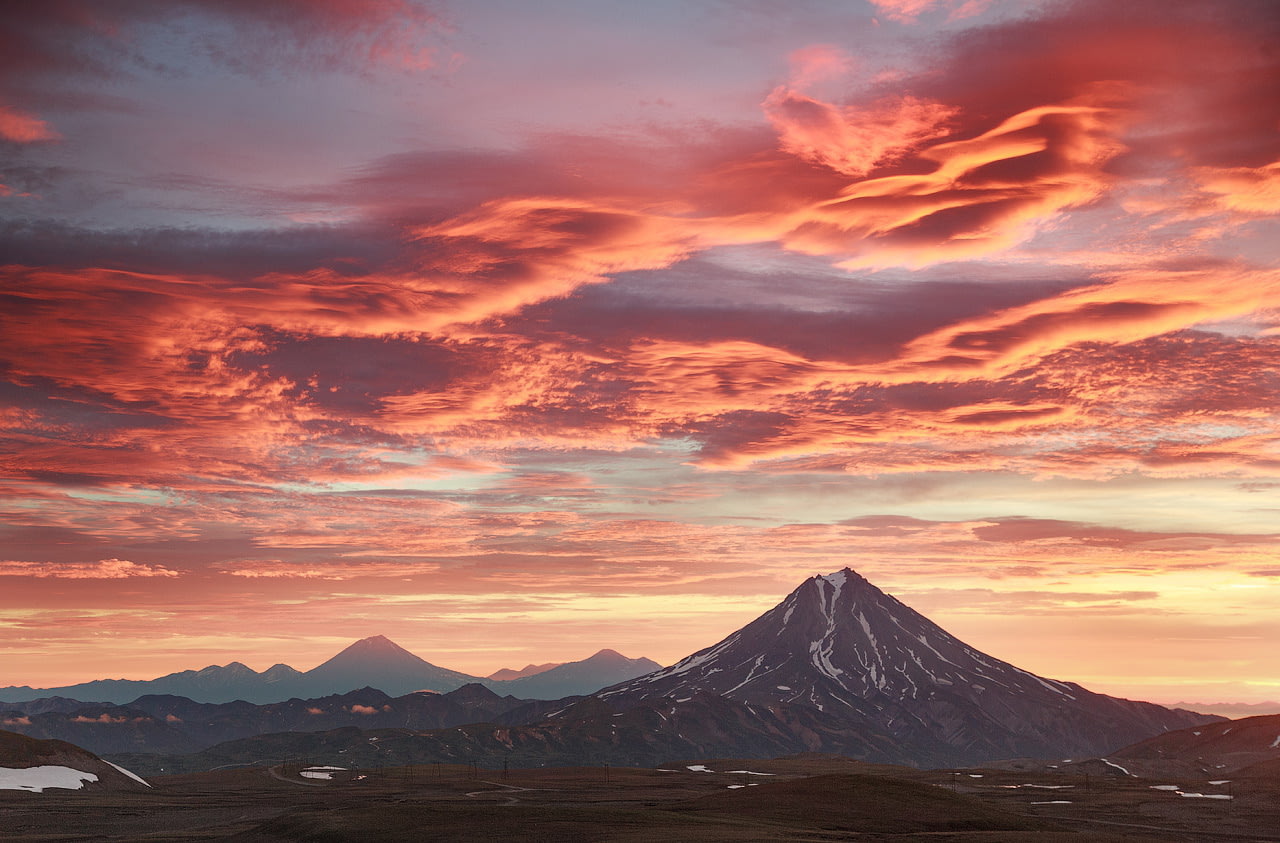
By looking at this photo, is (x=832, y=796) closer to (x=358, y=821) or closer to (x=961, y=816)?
(x=961, y=816)

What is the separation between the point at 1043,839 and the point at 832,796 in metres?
49.4

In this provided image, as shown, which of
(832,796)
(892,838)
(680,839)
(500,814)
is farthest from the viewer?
(832,796)

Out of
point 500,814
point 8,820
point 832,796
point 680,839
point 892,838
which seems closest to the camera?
point 680,839

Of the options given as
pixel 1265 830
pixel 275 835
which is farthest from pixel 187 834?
pixel 1265 830

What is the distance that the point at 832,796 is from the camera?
187000 millimetres

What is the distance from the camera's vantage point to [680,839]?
135 meters

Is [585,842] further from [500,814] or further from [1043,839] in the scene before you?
[1043,839]

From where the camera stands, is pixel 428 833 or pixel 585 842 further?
pixel 428 833

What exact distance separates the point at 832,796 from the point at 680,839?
198 ft

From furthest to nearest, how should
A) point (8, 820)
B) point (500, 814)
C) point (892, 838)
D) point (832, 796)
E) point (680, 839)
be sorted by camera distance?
point (8, 820) → point (832, 796) → point (500, 814) → point (892, 838) → point (680, 839)

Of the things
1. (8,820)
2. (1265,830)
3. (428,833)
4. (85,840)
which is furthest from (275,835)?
(1265,830)

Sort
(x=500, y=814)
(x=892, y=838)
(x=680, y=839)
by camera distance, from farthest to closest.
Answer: (x=500, y=814) → (x=892, y=838) → (x=680, y=839)

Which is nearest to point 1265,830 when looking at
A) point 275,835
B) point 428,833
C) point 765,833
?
point 765,833

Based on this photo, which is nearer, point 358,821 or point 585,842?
point 585,842
